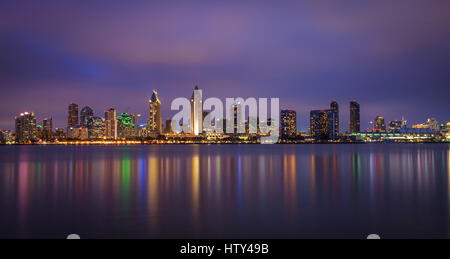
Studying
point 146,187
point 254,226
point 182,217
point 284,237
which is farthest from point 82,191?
point 284,237

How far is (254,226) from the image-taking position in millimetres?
12445

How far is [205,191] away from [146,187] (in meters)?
4.59

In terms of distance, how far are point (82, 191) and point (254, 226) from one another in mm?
13675
